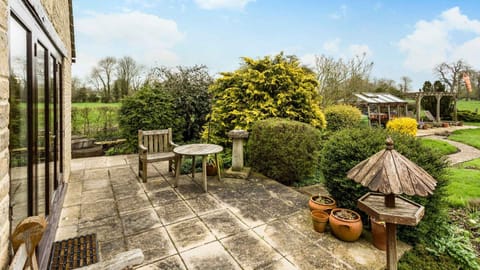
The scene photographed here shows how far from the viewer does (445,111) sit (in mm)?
19547

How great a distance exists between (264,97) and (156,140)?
2886 millimetres

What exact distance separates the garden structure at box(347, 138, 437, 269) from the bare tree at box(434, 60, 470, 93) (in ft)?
88.4

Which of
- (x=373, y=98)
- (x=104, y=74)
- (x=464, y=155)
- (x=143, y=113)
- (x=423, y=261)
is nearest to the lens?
(x=423, y=261)

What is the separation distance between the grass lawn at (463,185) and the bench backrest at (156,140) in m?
4.88

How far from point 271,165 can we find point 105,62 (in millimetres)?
13290

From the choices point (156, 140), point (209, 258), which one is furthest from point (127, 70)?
point (209, 258)

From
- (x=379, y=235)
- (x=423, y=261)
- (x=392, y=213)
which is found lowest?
(x=423, y=261)

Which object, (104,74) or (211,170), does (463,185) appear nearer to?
(211,170)

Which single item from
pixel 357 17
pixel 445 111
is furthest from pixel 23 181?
pixel 445 111

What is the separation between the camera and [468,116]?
19.8m

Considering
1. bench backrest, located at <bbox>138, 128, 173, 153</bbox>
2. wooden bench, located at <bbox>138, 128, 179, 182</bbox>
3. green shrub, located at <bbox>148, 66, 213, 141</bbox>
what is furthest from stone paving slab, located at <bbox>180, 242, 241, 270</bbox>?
green shrub, located at <bbox>148, 66, 213, 141</bbox>

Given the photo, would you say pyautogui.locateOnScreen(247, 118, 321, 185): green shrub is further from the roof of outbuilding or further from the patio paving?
the roof of outbuilding

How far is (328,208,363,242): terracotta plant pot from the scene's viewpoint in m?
2.49

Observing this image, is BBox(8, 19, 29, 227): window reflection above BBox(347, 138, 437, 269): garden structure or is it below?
above
